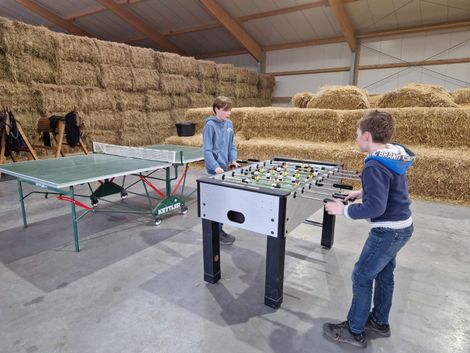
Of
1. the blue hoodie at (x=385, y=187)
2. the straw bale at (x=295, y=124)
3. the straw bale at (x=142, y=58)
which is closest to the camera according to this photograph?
the blue hoodie at (x=385, y=187)

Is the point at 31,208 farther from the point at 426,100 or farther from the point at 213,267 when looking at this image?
the point at 426,100

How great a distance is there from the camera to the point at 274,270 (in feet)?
6.19

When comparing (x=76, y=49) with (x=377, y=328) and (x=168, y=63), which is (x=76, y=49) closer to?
(x=168, y=63)

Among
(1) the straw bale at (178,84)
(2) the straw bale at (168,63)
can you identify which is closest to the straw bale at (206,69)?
(1) the straw bale at (178,84)

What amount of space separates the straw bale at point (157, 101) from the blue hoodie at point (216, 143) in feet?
19.2

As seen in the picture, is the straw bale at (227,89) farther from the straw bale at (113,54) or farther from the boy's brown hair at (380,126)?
the boy's brown hair at (380,126)

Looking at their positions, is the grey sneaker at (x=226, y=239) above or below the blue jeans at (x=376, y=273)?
below

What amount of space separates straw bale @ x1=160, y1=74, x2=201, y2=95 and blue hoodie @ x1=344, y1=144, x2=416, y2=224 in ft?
25.8

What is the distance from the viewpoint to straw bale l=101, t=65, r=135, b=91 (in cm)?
707

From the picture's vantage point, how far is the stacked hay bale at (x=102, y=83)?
18.9 feet

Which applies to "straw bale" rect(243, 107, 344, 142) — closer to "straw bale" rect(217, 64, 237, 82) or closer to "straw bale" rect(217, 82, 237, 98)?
"straw bale" rect(217, 82, 237, 98)

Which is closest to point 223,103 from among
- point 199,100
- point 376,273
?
point 376,273

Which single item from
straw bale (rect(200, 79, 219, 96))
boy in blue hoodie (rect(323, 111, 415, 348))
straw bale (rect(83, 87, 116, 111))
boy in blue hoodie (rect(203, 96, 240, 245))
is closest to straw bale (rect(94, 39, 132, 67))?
straw bale (rect(83, 87, 116, 111))

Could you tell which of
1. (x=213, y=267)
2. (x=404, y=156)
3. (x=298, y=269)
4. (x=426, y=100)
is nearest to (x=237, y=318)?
(x=213, y=267)
